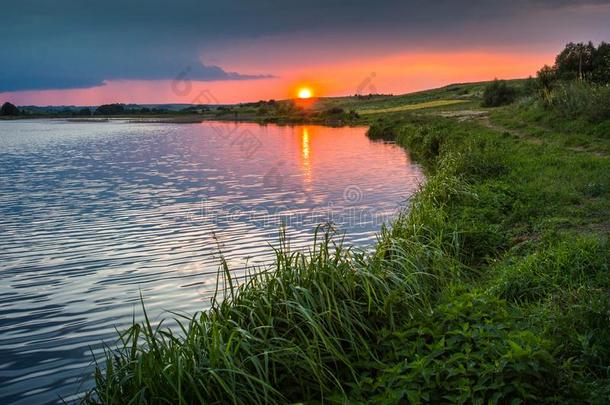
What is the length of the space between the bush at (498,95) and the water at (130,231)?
1197 inches

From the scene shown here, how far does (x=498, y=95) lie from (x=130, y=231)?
5447cm

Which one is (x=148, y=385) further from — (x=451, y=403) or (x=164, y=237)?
(x=164, y=237)

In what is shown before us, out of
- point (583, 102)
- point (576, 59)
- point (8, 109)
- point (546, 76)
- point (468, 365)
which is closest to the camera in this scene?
point (468, 365)

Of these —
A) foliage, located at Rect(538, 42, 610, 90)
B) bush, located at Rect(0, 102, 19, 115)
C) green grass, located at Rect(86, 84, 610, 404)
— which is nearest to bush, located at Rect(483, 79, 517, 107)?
foliage, located at Rect(538, 42, 610, 90)

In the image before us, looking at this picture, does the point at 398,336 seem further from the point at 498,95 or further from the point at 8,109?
the point at 8,109

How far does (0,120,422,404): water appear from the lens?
28.8ft

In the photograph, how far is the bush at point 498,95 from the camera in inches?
2430

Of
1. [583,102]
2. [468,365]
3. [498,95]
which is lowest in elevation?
[468,365]

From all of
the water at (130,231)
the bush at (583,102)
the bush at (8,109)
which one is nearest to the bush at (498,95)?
the water at (130,231)

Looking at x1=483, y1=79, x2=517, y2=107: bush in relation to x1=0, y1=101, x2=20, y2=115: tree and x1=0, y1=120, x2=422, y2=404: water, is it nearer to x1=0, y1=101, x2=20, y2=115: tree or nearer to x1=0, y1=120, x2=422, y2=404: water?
x1=0, y1=120, x2=422, y2=404: water

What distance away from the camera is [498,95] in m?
62.5

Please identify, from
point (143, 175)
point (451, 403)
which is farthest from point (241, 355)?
point (143, 175)

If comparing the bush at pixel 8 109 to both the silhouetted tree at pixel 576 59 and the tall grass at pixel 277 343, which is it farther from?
the tall grass at pixel 277 343

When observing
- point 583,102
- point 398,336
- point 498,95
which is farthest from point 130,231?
point 498,95
